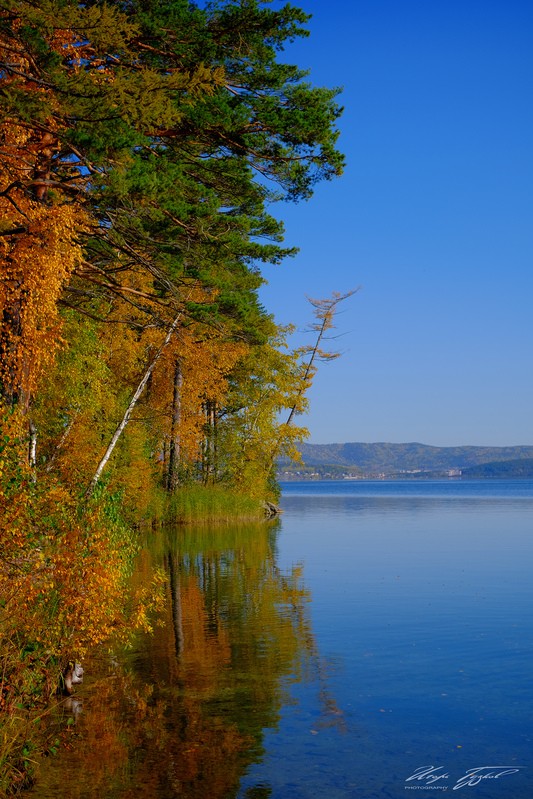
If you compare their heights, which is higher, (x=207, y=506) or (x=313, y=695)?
(x=207, y=506)

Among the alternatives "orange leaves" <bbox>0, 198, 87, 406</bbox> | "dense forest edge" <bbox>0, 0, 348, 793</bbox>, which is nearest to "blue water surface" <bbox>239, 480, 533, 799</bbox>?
"dense forest edge" <bbox>0, 0, 348, 793</bbox>

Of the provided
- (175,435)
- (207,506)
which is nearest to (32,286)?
(175,435)

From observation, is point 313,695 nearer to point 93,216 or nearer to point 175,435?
point 93,216

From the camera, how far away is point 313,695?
12047 mm

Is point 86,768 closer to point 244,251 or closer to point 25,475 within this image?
point 25,475

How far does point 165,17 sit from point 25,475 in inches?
368

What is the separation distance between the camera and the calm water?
8.98 m

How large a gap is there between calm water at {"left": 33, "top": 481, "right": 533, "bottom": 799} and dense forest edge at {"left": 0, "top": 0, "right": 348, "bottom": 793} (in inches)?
36.4

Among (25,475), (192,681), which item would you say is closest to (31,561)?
(25,475)

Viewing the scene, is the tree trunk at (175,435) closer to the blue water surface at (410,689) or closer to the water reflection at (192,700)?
the blue water surface at (410,689)

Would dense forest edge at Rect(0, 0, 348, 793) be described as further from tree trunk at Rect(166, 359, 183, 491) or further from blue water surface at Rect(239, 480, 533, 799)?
tree trunk at Rect(166, 359, 183, 491)

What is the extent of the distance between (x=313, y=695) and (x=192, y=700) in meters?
1.83

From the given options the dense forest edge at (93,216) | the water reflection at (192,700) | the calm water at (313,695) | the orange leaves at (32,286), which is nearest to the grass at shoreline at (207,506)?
the dense forest edge at (93,216)

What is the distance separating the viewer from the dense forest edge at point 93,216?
35.2 ft
